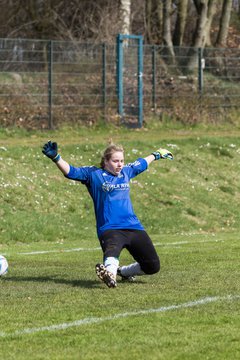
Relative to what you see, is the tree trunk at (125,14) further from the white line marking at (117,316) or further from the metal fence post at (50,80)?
the white line marking at (117,316)

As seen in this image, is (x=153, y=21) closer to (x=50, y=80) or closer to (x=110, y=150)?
(x=50, y=80)

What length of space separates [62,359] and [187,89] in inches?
960

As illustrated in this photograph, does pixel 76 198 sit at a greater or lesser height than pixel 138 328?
lesser

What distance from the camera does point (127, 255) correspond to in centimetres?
1576

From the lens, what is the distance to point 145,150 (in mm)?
25172

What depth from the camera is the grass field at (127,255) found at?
8141 mm

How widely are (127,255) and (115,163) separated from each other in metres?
4.45

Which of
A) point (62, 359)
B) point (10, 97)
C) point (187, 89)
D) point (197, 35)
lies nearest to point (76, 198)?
point (10, 97)

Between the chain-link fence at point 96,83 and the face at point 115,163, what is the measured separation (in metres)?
15.3

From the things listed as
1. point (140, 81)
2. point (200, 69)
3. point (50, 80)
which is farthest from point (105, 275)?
point (200, 69)

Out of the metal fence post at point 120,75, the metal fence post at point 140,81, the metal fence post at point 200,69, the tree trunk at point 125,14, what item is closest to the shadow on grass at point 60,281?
the metal fence post at point 120,75

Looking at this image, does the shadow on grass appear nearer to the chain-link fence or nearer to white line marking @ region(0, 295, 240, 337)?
white line marking @ region(0, 295, 240, 337)

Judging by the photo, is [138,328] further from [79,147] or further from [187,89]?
[187,89]

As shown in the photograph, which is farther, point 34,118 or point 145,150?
point 34,118
